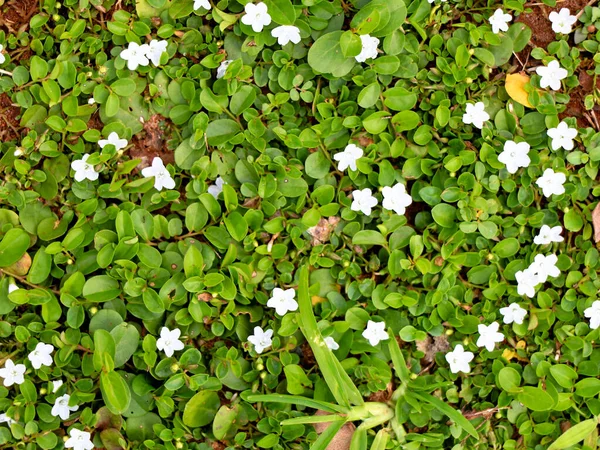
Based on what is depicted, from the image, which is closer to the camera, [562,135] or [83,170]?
[83,170]

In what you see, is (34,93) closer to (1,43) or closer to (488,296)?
(1,43)

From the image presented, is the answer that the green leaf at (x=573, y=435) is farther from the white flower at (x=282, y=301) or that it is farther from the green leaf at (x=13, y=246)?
the green leaf at (x=13, y=246)

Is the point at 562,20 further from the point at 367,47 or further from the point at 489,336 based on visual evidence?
the point at 489,336

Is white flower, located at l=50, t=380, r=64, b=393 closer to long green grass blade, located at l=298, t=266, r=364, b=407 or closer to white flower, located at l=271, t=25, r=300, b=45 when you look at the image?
long green grass blade, located at l=298, t=266, r=364, b=407

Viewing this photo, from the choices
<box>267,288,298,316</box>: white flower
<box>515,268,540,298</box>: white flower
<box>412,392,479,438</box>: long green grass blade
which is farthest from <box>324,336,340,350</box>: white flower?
<box>515,268,540,298</box>: white flower

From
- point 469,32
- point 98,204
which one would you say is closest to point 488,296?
point 469,32

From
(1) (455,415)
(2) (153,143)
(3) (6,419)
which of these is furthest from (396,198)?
(3) (6,419)
